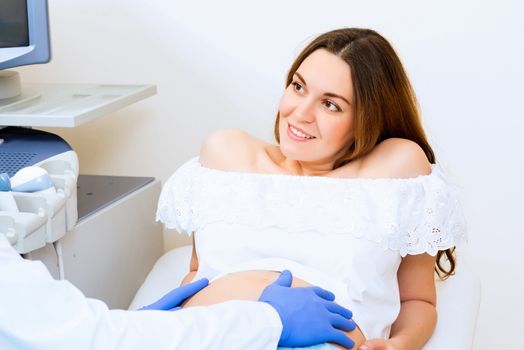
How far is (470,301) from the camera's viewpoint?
166cm

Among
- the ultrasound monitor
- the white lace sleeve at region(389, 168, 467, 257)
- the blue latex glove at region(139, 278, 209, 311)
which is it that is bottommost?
the blue latex glove at region(139, 278, 209, 311)

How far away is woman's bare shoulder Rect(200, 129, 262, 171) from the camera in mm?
1625

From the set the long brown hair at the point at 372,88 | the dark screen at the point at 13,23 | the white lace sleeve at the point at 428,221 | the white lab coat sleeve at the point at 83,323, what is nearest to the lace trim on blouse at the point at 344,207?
the white lace sleeve at the point at 428,221

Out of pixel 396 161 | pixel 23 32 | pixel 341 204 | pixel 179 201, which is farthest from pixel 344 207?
pixel 23 32

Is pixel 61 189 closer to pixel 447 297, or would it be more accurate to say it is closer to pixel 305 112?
pixel 305 112

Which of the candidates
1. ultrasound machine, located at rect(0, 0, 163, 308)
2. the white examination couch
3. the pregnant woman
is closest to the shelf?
ultrasound machine, located at rect(0, 0, 163, 308)

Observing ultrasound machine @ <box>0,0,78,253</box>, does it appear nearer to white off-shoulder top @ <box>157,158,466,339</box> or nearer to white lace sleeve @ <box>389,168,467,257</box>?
white off-shoulder top @ <box>157,158,466,339</box>

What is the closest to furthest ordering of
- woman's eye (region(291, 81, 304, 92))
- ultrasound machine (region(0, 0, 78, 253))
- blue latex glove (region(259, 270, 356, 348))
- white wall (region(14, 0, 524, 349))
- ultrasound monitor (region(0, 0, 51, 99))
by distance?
blue latex glove (region(259, 270, 356, 348)) → ultrasound machine (region(0, 0, 78, 253)) → woman's eye (region(291, 81, 304, 92)) → ultrasound monitor (region(0, 0, 51, 99)) → white wall (region(14, 0, 524, 349))

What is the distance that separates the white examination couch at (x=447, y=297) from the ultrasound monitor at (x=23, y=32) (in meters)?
0.58

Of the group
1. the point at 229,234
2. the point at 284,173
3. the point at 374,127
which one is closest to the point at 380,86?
the point at 374,127

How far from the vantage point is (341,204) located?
1495 millimetres

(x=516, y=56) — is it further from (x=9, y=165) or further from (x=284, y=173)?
(x=9, y=165)

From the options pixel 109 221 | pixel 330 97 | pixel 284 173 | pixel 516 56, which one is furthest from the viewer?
pixel 516 56

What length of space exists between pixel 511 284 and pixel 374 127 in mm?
866
